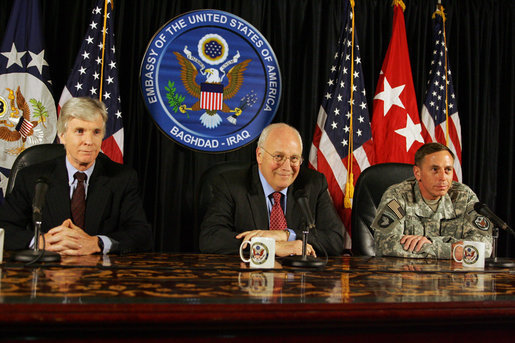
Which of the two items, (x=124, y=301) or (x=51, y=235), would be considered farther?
(x=51, y=235)

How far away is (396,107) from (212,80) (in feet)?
4.93

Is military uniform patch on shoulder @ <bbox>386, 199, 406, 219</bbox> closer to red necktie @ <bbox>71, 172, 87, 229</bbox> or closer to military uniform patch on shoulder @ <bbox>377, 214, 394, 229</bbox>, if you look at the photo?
military uniform patch on shoulder @ <bbox>377, 214, 394, 229</bbox>

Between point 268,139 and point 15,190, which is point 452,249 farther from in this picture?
point 15,190

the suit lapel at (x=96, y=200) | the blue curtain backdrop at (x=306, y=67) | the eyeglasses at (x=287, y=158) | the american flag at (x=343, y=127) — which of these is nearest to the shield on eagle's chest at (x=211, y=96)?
the blue curtain backdrop at (x=306, y=67)

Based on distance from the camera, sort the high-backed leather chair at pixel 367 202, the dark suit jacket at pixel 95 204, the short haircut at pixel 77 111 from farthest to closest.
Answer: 1. the high-backed leather chair at pixel 367 202
2. the short haircut at pixel 77 111
3. the dark suit jacket at pixel 95 204

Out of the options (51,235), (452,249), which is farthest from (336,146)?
(51,235)

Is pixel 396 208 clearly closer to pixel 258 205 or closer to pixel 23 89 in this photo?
pixel 258 205

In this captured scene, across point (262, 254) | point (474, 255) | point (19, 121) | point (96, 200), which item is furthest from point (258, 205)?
point (19, 121)

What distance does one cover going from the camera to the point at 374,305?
1.18m

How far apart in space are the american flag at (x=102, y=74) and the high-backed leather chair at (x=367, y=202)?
1.69 m

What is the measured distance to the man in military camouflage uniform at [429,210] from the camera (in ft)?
9.67

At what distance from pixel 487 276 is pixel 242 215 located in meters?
1.31

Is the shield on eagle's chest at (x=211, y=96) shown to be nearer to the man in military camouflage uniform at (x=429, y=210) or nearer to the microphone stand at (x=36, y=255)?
the man in military camouflage uniform at (x=429, y=210)

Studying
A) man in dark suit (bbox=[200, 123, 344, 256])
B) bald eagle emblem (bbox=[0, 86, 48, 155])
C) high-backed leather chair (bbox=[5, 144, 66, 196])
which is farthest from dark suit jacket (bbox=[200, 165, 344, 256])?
bald eagle emblem (bbox=[0, 86, 48, 155])
